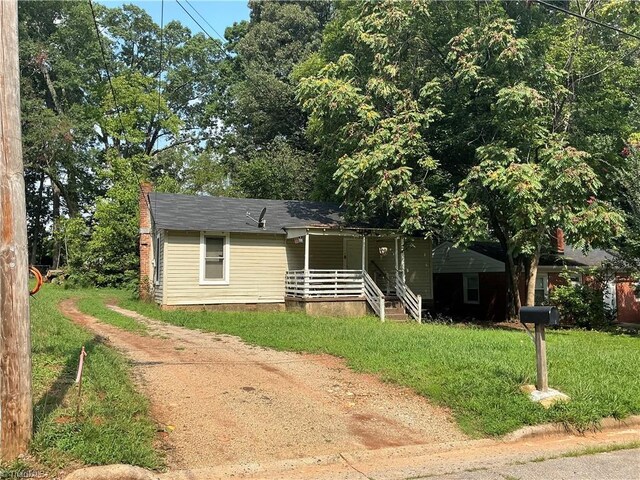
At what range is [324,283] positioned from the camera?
1848 centimetres

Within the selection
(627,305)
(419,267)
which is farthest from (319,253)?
(627,305)

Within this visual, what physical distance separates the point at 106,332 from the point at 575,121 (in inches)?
633

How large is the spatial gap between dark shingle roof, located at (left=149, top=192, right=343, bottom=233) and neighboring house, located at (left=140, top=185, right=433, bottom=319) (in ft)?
0.11

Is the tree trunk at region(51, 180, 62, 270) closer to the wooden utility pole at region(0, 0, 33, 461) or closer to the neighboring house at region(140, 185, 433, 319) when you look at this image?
the neighboring house at region(140, 185, 433, 319)

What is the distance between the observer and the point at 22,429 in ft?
14.8

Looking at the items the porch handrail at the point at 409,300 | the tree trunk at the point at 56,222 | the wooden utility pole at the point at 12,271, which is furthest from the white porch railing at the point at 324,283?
the tree trunk at the point at 56,222

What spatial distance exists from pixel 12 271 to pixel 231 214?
14.8 m

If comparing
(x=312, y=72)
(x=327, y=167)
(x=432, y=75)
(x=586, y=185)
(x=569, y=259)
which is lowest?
(x=569, y=259)

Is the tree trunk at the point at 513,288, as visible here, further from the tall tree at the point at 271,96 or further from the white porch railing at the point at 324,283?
the tall tree at the point at 271,96

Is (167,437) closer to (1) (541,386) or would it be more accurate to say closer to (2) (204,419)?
(2) (204,419)

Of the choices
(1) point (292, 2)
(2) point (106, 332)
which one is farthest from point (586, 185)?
(1) point (292, 2)

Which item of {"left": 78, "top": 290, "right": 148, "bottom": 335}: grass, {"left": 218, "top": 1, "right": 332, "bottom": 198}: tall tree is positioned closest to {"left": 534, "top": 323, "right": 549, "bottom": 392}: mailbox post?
{"left": 78, "top": 290, "right": 148, "bottom": 335}: grass

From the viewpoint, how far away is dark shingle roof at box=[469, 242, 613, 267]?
22734mm

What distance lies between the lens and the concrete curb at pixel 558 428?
19.3 feet
